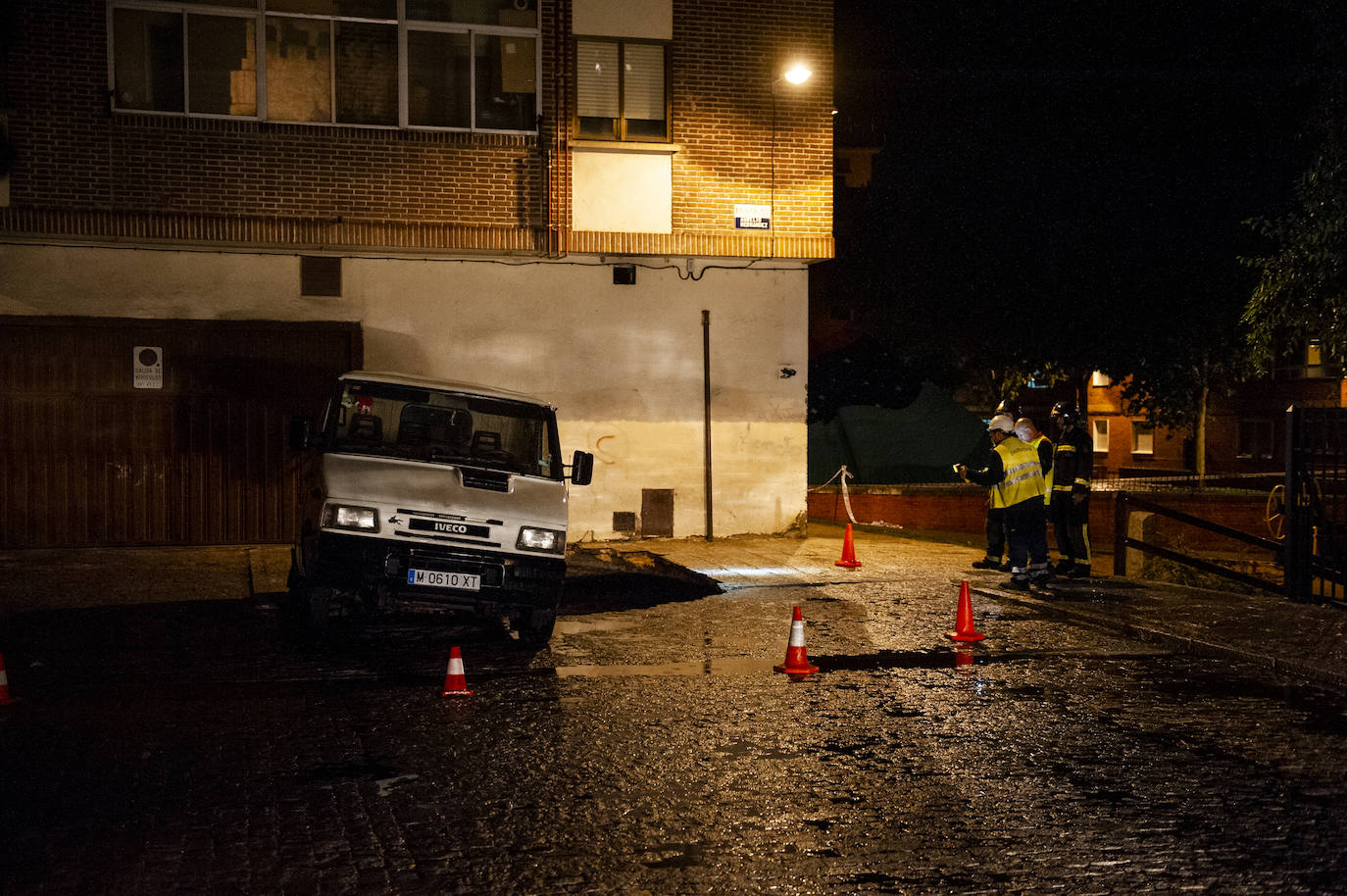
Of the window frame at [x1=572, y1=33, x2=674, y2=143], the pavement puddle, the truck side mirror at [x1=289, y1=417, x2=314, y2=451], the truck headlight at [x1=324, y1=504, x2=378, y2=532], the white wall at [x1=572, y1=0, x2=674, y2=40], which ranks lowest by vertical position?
the pavement puddle

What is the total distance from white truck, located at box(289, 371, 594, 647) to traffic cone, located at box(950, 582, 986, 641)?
3.18m

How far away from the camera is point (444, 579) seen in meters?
9.38

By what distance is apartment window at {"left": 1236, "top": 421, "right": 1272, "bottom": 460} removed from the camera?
5081cm

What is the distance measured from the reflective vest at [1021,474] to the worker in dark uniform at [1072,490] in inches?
35.7

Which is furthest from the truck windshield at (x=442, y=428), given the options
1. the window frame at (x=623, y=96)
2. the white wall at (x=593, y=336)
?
the window frame at (x=623, y=96)

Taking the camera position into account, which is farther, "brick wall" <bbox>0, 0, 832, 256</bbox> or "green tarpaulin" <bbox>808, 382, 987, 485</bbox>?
"green tarpaulin" <bbox>808, 382, 987, 485</bbox>

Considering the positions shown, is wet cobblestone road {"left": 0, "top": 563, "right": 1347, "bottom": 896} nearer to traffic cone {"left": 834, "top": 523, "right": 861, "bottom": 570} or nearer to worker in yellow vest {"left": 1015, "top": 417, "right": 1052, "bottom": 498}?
worker in yellow vest {"left": 1015, "top": 417, "right": 1052, "bottom": 498}

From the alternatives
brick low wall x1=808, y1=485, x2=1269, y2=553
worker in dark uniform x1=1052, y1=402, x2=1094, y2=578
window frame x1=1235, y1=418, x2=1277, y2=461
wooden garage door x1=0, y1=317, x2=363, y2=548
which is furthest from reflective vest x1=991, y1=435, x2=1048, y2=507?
window frame x1=1235, y1=418, x2=1277, y2=461

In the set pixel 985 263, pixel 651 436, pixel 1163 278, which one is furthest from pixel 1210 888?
pixel 985 263

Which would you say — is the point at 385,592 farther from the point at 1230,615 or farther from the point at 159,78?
the point at 159,78

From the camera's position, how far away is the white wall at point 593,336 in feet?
50.3

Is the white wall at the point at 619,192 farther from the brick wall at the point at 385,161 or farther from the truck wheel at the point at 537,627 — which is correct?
the truck wheel at the point at 537,627

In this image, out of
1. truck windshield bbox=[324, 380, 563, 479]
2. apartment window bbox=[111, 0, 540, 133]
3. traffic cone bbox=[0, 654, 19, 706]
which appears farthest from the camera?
apartment window bbox=[111, 0, 540, 133]

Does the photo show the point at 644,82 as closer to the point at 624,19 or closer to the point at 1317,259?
the point at 624,19
